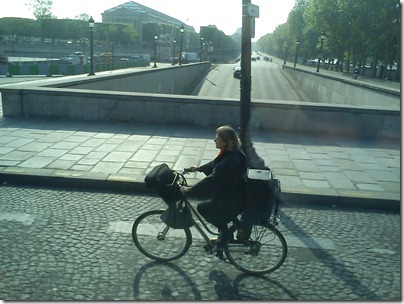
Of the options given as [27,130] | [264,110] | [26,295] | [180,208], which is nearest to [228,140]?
[180,208]

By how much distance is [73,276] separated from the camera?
3586 millimetres

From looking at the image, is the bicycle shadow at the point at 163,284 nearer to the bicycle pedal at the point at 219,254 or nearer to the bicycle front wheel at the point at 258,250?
the bicycle pedal at the point at 219,254

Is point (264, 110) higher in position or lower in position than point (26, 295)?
higher

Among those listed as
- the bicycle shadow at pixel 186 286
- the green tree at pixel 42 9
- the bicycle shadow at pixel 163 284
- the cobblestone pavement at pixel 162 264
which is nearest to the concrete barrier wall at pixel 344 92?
the cobblestone pavement at pixel 162 264

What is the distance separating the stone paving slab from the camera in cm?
610

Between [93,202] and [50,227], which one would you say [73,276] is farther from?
[93,202]

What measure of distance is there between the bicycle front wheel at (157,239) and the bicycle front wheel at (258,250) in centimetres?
52

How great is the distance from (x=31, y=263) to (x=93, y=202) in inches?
69.6

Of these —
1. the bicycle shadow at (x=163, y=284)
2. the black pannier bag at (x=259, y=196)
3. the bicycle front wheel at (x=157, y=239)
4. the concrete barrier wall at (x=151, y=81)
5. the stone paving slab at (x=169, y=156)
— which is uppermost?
the concrete barrier wall at (x=151, y=81)

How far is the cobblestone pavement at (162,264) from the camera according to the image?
135 inches

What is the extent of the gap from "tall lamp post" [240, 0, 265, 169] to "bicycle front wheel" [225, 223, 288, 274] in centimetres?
224

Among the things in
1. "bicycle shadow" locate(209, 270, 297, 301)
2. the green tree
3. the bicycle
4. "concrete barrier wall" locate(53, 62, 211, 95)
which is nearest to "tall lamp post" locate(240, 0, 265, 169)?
the bicycle

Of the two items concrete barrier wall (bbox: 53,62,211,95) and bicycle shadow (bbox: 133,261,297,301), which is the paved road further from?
bicycle shadow (bbox: 133,261,297,301)

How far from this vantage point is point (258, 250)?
3801mm
